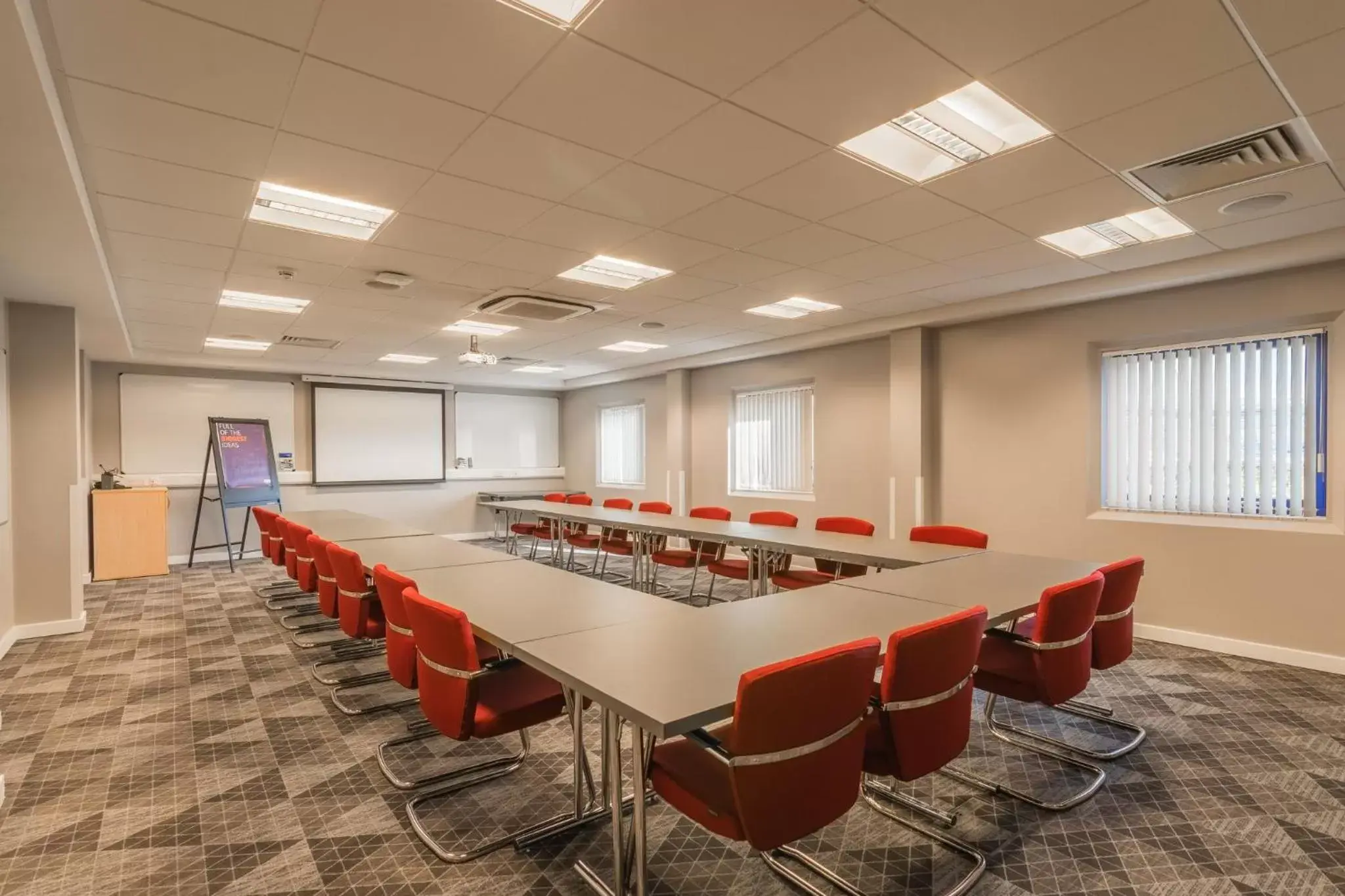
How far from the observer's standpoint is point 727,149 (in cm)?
279

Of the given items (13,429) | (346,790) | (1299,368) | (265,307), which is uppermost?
(265,307)

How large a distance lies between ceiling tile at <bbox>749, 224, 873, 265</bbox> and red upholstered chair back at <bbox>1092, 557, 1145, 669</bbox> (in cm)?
230

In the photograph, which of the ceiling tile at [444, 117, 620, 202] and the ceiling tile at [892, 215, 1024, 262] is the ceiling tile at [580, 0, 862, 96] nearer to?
the ceiling tile at [444, 117, 620, 202]

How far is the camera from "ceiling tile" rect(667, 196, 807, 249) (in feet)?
11.4

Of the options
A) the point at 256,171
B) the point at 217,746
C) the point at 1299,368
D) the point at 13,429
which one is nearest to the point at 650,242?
the point at 256,171

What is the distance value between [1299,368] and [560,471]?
10030 mm

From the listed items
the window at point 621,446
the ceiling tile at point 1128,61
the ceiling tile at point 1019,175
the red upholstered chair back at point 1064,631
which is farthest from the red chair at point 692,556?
the window at point 621,446

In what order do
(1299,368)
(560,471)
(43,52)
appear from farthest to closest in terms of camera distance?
(560,471) < (1299,368) < (43,52)

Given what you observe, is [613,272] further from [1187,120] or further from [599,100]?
[1187,120]

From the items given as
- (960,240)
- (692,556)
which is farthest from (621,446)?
(960,240)

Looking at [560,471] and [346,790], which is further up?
[560,471]

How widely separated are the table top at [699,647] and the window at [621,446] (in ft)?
25.4

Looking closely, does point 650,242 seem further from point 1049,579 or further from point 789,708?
point 789,708

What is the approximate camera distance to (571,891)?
2.04m
